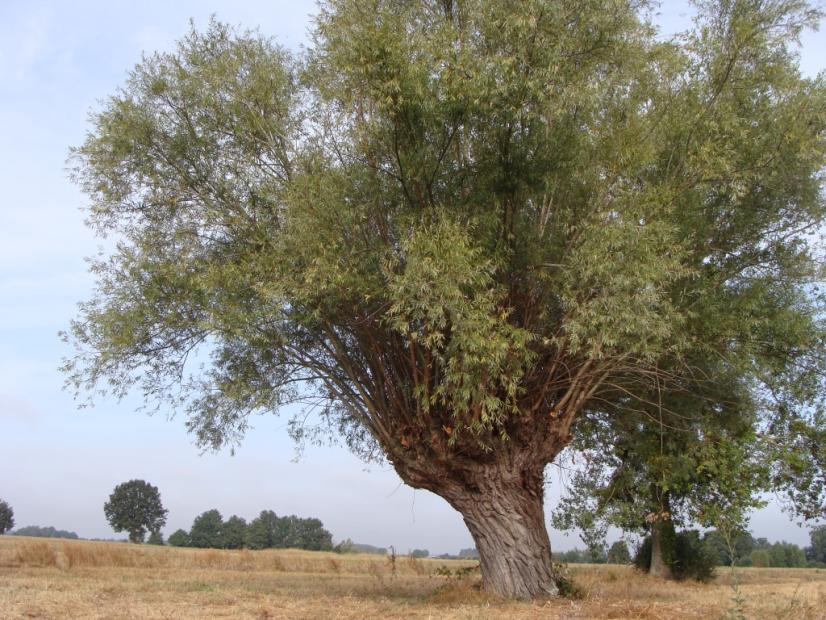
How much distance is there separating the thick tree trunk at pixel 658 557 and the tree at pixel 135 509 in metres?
81.6

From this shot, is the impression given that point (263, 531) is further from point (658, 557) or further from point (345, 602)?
point (345, 602)

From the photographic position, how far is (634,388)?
16406 mm

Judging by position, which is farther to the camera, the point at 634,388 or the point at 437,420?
the point at 634,388

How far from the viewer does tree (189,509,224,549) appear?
9088cm

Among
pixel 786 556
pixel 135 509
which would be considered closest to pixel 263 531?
pixel 135 509

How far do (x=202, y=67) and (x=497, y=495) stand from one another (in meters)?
10.7

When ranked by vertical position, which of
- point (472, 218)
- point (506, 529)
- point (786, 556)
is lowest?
point (786, 556)

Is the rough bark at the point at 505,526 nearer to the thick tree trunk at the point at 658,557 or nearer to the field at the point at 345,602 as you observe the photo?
the field at the point at 345,602

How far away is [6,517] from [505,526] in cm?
9540

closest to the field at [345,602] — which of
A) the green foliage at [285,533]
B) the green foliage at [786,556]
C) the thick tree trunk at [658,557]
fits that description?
the thick tree trunk at [658,557]

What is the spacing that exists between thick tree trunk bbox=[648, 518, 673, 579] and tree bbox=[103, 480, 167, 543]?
268ft

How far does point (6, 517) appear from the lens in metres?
88.4

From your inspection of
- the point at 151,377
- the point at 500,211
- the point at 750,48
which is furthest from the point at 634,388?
the point at 151,377

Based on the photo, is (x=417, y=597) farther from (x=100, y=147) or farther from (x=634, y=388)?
(x=100, y=147)
